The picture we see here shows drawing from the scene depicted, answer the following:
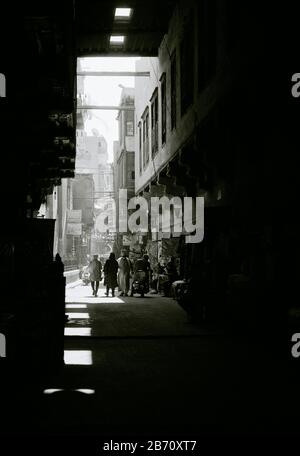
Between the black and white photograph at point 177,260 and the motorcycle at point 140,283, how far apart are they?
0.06 m

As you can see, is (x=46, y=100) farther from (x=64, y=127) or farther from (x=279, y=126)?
(x=279, y=126)

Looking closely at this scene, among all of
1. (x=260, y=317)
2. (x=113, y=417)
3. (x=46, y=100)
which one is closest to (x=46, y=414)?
(x=113, y=417)

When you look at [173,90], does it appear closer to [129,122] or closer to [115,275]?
[115,275]

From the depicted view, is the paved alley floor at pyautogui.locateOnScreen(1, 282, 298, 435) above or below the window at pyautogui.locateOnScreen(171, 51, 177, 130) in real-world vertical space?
below

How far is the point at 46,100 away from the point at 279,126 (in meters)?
4.78

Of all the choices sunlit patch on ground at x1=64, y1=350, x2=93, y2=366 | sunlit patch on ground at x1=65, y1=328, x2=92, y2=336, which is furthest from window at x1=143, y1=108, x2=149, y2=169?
sunlit patch on ground at x1=64, y1=350, x2=93, y2=366

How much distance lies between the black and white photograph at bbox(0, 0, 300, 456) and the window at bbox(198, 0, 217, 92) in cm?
Result: 6

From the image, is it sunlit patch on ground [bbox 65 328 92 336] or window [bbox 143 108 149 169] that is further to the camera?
window [bbox 143 108 149 169]

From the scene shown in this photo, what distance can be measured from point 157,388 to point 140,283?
54.3 feet

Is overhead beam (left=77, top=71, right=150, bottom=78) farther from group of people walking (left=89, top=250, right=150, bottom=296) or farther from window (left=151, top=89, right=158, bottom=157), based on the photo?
group of people walking (left=89, top=250, right=150, bottom=296)

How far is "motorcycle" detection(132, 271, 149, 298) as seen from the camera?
2341 centimetres

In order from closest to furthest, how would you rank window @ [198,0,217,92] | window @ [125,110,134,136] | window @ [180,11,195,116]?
window @ [198,0,217,92], window @ [180,11,195,116], window @ [125,110,134,136]

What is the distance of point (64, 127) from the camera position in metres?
14.5

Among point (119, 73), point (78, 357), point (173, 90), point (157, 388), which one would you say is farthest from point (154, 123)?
point (157, 388)
